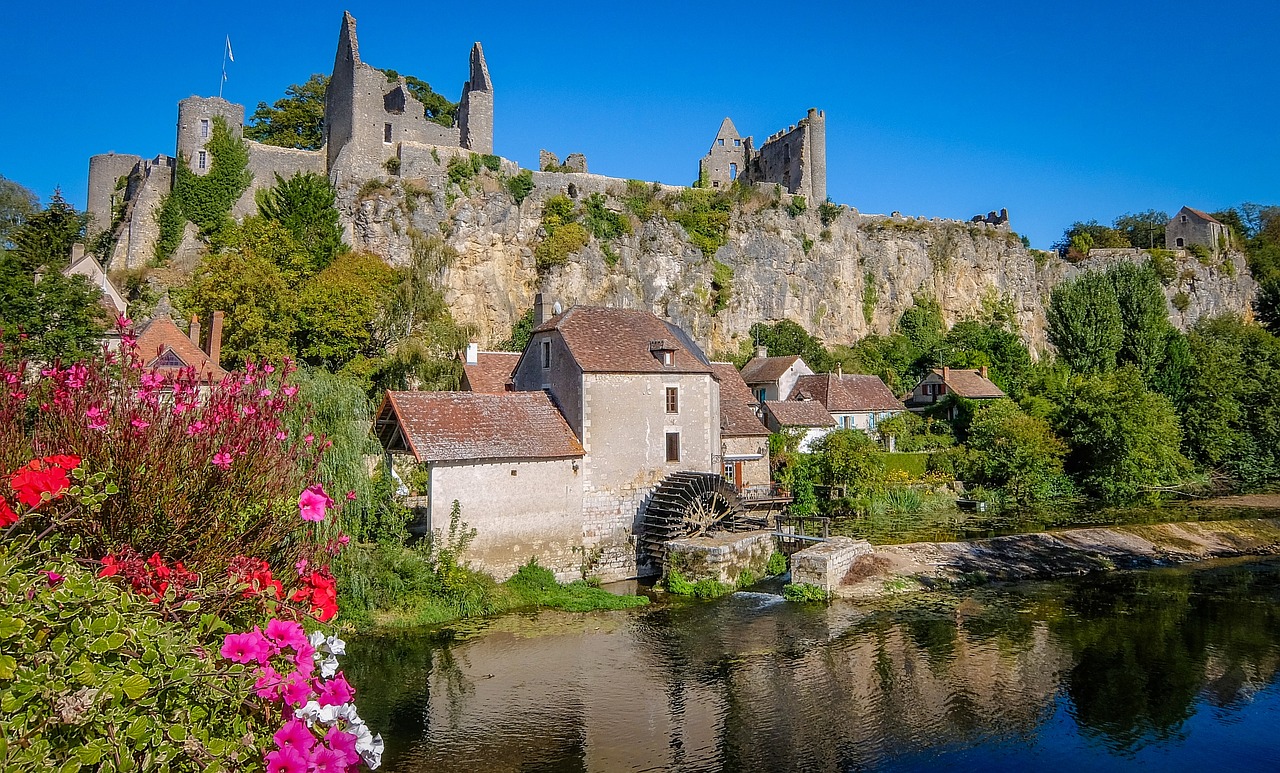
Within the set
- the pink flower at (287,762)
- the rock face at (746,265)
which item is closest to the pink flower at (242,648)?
the pink flower at (287,762)

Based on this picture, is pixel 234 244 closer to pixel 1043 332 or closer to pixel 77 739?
pixel 77 739

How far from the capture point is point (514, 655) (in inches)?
614

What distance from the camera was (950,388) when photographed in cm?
4659

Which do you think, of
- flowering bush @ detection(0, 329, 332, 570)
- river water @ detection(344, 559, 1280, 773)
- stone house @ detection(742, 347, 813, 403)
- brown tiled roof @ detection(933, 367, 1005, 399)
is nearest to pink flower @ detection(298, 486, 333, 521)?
flowering bush @ detection(0, 329, 332, 570)

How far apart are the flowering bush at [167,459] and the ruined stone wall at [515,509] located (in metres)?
12.4

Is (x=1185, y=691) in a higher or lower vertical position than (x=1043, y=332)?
lower

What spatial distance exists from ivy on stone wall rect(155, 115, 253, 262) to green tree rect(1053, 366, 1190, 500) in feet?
141

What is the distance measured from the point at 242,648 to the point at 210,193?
42.4 m

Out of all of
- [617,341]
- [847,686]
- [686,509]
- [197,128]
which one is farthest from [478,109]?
[847,686]

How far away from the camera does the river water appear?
37.9ft

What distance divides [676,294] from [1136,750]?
131 ft

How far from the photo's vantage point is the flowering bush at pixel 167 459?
521 cm

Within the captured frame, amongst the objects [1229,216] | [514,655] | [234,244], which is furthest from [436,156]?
[1229,216]

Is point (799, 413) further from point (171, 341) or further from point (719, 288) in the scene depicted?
point (171, 341)
